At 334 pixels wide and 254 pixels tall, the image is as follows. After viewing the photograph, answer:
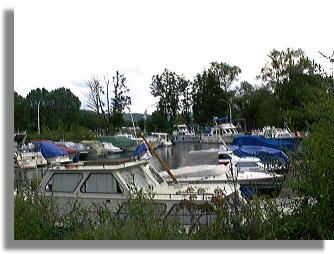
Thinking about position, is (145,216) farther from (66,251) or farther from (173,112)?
(173,112)

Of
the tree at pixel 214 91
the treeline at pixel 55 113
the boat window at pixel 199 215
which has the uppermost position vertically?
the tree at pixel 214 91

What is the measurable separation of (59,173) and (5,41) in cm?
387

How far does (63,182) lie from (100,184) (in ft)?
2.33

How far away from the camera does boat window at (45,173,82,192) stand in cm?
669

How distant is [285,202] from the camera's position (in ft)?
12.5

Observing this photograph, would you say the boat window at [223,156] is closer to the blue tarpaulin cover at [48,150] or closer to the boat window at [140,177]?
the blue tarpaulin cover at [48,150]

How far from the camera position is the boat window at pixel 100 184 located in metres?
6.42

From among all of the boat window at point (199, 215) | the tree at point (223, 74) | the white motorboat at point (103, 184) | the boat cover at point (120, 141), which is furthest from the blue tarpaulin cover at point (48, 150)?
the tree at point (223, 74)

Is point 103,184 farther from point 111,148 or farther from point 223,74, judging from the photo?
point 223,74

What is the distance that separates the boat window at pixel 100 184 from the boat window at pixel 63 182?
179 millimetres

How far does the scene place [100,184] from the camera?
21.6 feet

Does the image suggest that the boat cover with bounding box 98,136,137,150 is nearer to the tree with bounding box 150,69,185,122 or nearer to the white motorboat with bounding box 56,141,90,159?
the white motorboat with bounding box 56,141,90,159

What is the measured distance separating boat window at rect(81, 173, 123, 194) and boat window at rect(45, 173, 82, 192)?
0.59ft

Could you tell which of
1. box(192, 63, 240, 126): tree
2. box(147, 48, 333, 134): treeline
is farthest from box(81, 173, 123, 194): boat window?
box(192, 63, 240, 126): tree
